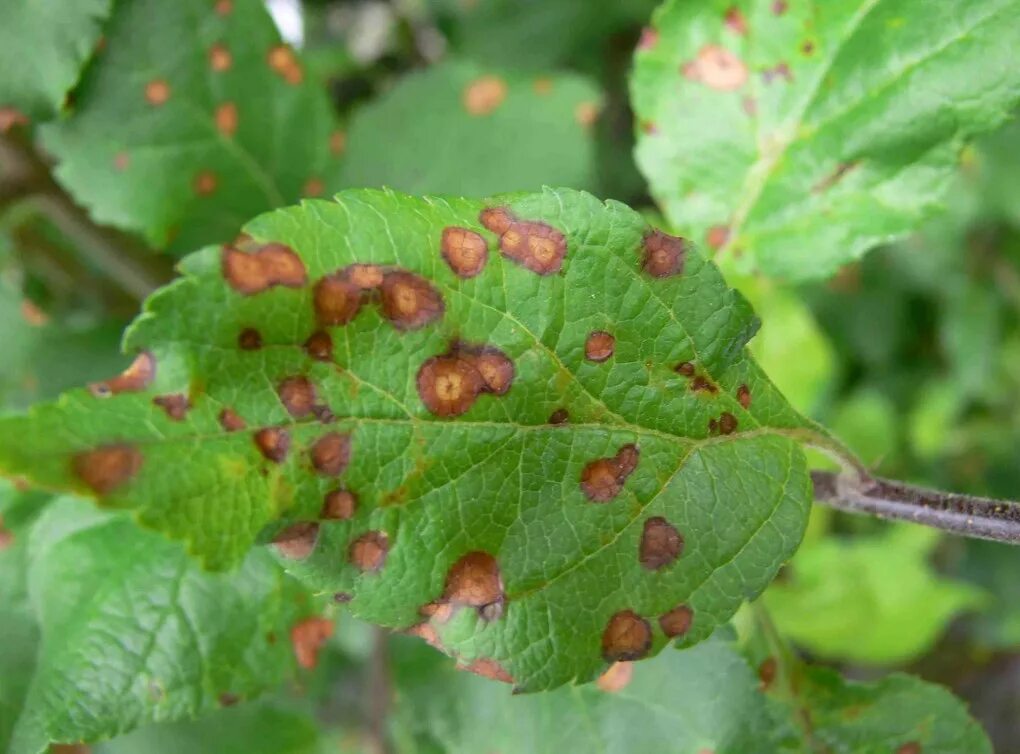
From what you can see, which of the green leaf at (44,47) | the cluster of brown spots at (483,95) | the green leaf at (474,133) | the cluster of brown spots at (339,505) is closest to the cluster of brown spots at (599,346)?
the cluster of brown spots at (339,505)

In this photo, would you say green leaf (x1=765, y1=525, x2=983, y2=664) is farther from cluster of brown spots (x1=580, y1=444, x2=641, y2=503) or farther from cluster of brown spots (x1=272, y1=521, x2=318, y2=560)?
cluster of brown spots (x1=272, y1=521, x2=318, y2=560)

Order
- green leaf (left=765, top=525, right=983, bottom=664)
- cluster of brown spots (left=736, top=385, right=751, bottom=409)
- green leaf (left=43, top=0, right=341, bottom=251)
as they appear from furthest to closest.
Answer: green leaf (left=765, top=525, right=983, bottom=664) → green leaf (left=43, top=0, right=341, bottom=251) → cluster of brown spots (left=736, top=385, right=751, bottom=409)

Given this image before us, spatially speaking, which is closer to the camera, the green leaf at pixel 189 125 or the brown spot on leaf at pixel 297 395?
the brown spot on leaf at pixel 297 395

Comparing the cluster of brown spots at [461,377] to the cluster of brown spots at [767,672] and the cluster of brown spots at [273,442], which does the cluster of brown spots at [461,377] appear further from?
the cluster of brown spots at [767,672]

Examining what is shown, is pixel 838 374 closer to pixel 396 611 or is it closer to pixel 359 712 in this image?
pixel 359 712

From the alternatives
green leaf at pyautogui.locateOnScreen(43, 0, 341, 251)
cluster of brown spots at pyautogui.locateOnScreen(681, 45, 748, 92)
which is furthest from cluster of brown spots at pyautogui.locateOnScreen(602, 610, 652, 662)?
green leaf at pyautogui.locateOnScreen(43, 0, 341, 251)

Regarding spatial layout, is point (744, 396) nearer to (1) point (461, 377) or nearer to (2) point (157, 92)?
(1) point (461, 377)

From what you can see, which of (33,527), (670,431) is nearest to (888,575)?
(670,431)
